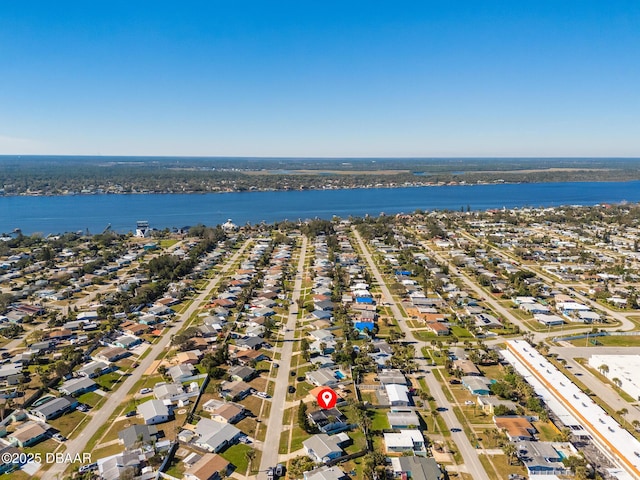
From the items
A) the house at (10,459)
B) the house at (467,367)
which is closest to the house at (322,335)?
the house at (467,367)

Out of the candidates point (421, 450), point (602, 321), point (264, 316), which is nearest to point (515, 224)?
point (602, 321)

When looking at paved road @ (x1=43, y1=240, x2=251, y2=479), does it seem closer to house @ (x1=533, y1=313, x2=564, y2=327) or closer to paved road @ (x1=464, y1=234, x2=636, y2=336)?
house @ (x1=533, y1=313, x2=564, y2=327)

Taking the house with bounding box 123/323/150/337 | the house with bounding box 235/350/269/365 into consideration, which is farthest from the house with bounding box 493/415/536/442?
the house with bounding box 123/323/150/337

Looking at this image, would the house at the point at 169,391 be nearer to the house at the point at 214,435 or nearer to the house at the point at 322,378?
the house at the point at 214,435

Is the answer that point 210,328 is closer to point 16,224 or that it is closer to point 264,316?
point 264,316

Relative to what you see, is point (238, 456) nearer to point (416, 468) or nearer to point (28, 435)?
point (416, 468)

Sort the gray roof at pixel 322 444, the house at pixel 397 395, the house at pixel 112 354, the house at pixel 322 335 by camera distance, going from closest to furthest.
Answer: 1. the gray roof at pixel 322 444
2. the house at pixel 397 395
3. the house at pixel 112 354
4. the house at pixel 322 335
